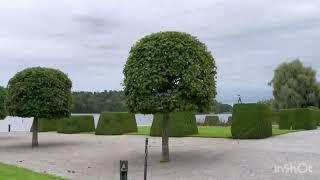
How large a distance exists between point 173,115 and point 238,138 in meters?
4.05

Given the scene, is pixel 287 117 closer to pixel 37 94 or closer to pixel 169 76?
pixel 37 94

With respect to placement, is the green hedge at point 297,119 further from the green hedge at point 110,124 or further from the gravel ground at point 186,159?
the green hedge at point 110,124

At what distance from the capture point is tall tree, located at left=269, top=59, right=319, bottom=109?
51062 mm

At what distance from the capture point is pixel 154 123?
26.8 m

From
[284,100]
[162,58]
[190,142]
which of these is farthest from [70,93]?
[284,100]

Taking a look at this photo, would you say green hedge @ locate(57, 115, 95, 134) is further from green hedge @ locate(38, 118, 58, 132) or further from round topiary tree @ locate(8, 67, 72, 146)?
round topiary tree @ locate(8, 67, 72, 146)

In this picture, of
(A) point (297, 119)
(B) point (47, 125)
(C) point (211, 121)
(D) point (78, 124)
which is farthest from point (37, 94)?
(C) point (211, 121)

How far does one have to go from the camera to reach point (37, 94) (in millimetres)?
23203

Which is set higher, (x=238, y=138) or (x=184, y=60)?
(x=184, y=60)

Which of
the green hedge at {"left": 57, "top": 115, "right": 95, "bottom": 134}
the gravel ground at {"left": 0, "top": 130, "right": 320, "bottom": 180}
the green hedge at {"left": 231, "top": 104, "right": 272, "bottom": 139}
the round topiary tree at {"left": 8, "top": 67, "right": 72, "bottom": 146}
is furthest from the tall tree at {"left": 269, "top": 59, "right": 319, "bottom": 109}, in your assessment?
the round topiary tree at {"left": 8, "top": 67, "right": 72, "bottom": 146}

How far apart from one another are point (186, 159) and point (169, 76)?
9.55 feet

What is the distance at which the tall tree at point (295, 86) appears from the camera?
2010 inches

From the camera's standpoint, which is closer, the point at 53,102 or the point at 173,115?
the point at 53,102

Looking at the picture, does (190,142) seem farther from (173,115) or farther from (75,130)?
(75,130)
